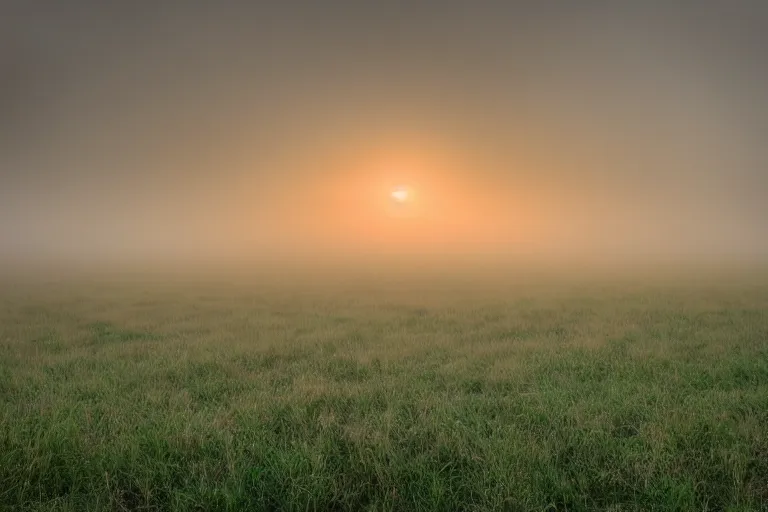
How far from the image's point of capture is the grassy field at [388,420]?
4934 mm

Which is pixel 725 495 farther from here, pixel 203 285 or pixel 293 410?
pixel 203 285

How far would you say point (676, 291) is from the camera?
29.3 metres

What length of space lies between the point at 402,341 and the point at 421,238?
18192 centimetres

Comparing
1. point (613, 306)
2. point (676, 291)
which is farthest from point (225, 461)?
point (676, 291)

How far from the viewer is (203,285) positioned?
38.9 meters

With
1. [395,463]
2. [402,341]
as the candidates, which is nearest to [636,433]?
[395,463]

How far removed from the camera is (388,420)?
6477mm

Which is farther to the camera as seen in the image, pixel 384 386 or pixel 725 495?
pixel 384 386

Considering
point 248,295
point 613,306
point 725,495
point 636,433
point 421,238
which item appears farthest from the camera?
point 421,238

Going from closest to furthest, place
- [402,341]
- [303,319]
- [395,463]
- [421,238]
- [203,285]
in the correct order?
[395,463], [402,341], [303,319], [203,285], [421,238]

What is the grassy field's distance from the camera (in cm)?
493

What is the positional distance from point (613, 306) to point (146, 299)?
27236 mm

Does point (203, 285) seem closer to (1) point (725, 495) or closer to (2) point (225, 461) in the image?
(2) point (225, 461)

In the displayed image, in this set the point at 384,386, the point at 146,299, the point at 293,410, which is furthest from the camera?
the point at 146,299
